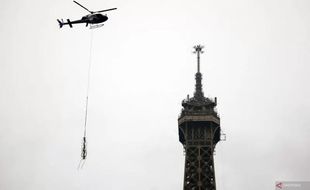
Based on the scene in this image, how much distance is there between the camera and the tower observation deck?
11881cm

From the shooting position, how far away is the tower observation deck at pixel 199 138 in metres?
119

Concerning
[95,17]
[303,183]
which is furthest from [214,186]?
[95,17]

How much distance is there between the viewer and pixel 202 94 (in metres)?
132

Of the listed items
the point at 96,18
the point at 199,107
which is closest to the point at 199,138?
the point at 199,107

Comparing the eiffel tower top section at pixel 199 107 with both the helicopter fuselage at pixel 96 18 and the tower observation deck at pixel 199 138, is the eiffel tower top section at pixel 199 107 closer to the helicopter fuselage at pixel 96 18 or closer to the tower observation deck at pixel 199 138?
the tower observation deck at pixel 199 138

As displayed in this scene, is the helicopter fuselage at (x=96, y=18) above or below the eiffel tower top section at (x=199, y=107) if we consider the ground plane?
above

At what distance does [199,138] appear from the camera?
12244 centimetres

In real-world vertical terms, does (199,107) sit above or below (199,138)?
above

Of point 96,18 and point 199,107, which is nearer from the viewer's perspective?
point 96,18

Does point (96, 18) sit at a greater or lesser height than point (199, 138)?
greater

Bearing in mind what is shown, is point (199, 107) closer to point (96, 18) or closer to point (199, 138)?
point (199, 138)

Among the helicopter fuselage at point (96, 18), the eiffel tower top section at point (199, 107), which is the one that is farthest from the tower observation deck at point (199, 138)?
the helicopter fuselage at point (96, 18)

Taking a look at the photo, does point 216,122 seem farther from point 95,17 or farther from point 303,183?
point 95,17

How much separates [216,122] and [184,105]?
8531 mm
